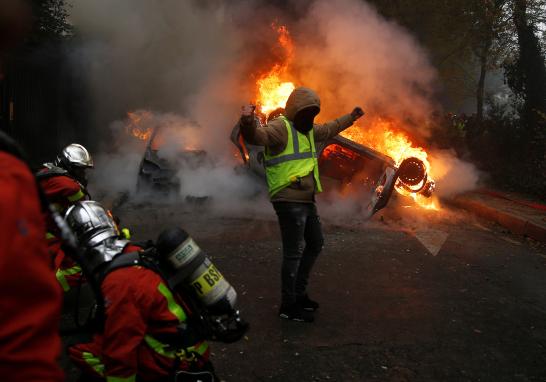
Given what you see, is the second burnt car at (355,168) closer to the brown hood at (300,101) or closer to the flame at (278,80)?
the brown hood at (300,101)

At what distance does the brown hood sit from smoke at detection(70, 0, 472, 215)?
4819 mm

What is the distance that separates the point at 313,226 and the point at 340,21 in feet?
30.0

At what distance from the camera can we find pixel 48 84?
11.6 meters

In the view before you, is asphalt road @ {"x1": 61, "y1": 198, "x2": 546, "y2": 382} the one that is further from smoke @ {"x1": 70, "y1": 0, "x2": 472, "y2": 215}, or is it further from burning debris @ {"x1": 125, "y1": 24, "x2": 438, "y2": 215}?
smoke @ {"x1": 70, "y1": 0, "x2": 472, "y2": 215}

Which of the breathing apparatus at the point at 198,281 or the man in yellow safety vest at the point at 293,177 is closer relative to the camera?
the breathing apparatus at the point at 198,281

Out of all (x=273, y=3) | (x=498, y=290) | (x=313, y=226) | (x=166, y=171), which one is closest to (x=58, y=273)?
(x=313, y=226)

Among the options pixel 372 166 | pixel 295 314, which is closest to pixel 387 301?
pixel 295 314

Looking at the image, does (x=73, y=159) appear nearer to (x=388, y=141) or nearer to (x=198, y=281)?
(x=198, y=281)

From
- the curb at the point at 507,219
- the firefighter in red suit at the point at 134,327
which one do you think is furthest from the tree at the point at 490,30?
the firefighter in red suit at the point at 134,327

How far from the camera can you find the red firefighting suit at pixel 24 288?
0.99 m

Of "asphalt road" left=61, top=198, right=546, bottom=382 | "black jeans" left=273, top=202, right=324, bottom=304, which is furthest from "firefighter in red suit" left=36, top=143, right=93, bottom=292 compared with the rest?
"black jeans" left=273, top=202, right=324, bottom=304

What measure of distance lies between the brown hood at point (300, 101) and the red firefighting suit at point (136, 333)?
2226mm

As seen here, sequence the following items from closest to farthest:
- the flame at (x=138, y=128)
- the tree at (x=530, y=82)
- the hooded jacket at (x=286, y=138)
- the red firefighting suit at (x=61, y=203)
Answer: the red firefighting suit at (x=61, y=203)
the hooded jacket at (x=286, y=138)
the tree at (x=530, y=82)
the flame at (x=138, y=128)

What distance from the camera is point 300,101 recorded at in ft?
12.6
